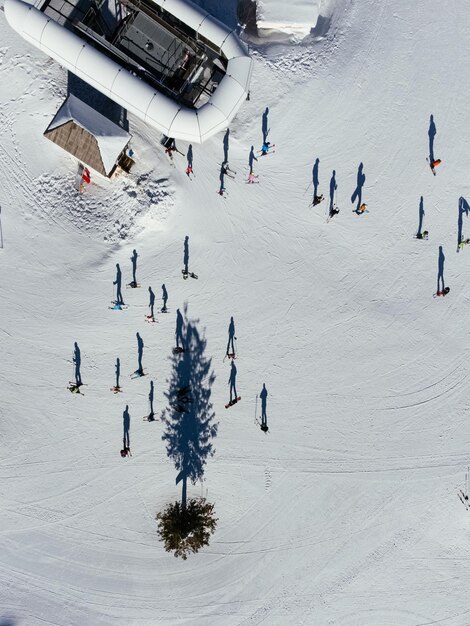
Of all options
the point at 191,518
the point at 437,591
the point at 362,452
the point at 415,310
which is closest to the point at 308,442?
the point at 362,452

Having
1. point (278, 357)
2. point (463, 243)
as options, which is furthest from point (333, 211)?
point (278, 357)

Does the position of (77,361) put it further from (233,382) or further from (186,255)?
(233,382)

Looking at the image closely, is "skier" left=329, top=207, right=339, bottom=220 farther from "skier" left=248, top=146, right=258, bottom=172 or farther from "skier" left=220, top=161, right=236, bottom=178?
"skier" left=220, top=161, right=236, bottom=178

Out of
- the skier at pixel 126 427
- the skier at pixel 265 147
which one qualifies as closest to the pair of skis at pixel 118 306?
the skier at pixel 126 427

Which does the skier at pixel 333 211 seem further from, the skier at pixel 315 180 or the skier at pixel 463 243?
the skier at pixel 463 243

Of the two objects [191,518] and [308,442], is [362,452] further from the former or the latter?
[191,518]

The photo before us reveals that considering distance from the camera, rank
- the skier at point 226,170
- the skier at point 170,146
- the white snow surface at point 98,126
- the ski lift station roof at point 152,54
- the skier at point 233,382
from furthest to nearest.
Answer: the skier at point 233,382 < the skier at point 226,170 < the skier at point 170,146 < the white snow surface at point 98,126 < the ski lift station roof at point 152,54

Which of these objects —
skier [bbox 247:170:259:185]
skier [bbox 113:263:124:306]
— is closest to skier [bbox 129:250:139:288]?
skier [bbox 113:263:124:306]
